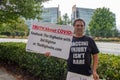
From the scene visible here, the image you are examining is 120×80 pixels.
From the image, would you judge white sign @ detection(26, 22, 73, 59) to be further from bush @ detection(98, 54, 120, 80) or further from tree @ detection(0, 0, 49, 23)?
tree @ detection(0, 0, 49, 23)

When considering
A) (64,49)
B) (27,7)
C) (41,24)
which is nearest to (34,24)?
(41,24)

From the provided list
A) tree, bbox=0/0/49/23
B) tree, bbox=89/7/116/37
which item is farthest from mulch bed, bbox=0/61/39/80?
tree, bbox=89/7/116/37

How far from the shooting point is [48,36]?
5.93 meters

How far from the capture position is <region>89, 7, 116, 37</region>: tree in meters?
59.4

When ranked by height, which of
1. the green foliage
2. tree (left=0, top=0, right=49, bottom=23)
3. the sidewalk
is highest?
tree (left=0, top=0, right=49, bottom=23)

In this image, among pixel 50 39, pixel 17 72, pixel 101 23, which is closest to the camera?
pixel 50 39

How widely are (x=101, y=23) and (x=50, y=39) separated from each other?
178 feet

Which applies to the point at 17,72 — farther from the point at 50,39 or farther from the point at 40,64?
the point at 50,39

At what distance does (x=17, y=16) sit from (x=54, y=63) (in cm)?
576

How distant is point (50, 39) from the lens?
19.4 feet

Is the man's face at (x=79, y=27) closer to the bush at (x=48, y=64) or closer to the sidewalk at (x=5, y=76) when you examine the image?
the bush at (x=48, y=64)

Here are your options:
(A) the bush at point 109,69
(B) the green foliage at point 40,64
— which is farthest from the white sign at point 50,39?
(B) the green foliage at point 40,64

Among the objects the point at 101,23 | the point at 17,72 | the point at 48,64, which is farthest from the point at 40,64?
the point at 101,23

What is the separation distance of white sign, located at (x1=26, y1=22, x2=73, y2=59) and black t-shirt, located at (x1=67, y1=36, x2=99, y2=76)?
2.51ft
